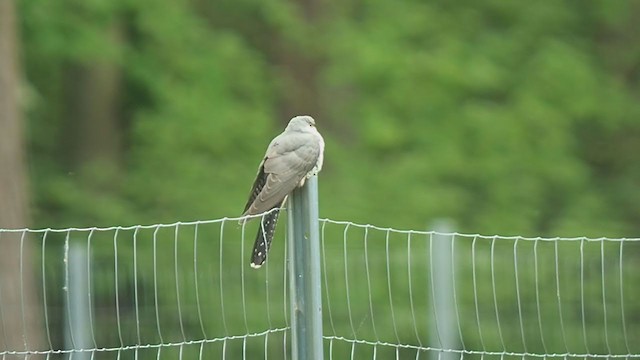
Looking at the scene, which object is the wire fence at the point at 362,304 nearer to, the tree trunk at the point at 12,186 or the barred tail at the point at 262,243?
the tree trunk at the point at 12,186

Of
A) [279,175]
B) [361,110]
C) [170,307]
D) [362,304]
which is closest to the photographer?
[279,175]

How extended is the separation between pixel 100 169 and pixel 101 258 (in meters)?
4.95

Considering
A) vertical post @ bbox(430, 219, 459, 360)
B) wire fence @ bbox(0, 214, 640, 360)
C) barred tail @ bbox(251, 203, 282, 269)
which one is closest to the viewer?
barred tail @ bbox(251, 203, 282, 269)

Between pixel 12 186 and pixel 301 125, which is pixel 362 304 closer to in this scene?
pixel 12 186

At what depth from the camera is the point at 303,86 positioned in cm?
1402

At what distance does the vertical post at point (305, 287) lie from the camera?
4.87 meters

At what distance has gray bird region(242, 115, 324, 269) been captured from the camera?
516 centimetres

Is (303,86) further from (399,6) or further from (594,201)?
(594,201)

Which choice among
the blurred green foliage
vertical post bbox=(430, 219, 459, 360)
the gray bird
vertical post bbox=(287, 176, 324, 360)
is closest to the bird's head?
the gray bird

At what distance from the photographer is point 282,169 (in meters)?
5.48

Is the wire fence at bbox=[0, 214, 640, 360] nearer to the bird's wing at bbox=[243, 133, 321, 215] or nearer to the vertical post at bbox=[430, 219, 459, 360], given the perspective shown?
the vertical post at bbox=[430, 219, 459, 360]

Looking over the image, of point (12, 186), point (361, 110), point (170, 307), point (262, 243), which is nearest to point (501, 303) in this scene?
point (170, 307)

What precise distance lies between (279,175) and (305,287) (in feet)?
2.11

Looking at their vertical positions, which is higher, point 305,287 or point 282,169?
point 282,169
